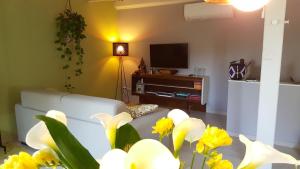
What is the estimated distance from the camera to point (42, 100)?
9.39 ft

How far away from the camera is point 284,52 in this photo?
161 inches

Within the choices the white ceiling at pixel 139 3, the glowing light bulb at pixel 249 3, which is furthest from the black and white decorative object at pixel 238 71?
the glowing light bulb at pixel 249 3

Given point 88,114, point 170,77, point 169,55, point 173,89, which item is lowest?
point 173,89

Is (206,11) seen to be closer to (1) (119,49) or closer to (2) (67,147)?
(1) (119,49)

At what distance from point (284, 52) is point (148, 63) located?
276 centimetres

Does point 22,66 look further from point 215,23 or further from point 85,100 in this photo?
point 215,23

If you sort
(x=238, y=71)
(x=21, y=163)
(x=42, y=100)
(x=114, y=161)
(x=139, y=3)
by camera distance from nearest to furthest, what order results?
(x=114, y=161), (x=21, y=163), (x=42, y=100), (x=238, y=71), (x=139, y=3)

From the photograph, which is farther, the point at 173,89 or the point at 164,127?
the point at 173,89

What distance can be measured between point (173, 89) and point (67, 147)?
187 inches

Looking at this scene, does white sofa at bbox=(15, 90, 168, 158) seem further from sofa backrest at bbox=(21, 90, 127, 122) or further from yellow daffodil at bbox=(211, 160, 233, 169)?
yellow daffodil at bbox=(211, 160, 233, 169)

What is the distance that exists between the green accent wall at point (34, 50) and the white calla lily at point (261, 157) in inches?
147

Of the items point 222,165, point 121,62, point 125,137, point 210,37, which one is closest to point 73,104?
point 125,137

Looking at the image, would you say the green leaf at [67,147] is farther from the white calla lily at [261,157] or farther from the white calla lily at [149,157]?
the white calla lily at [261,157]

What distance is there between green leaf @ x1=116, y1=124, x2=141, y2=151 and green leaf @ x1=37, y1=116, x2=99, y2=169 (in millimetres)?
121
